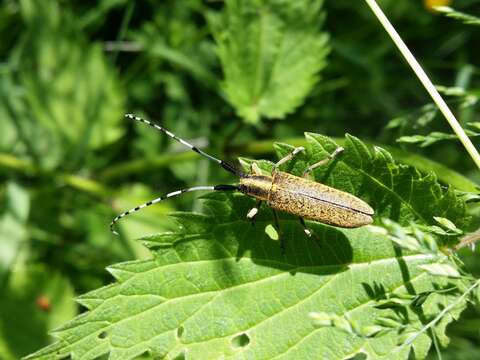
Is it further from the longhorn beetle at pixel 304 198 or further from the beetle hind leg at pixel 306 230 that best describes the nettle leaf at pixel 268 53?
the beetle hind leg at pixel 306 230

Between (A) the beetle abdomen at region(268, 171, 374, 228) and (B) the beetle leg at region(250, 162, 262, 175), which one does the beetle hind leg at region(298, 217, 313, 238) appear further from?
(B) the beetle leg at region(250, 162, 262, 175)

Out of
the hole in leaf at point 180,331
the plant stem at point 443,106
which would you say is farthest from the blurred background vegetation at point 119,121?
the hole in leaf at point 180,331

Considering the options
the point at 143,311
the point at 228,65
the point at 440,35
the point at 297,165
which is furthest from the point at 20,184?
the point at 440,35

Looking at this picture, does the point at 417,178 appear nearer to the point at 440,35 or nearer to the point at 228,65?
the point at 228,65

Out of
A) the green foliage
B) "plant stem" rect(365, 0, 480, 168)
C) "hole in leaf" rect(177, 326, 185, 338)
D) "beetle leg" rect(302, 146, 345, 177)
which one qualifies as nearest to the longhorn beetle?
"beetle leg" rect(302, 146, 345, 177)

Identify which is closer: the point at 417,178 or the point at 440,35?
the point at 417,178

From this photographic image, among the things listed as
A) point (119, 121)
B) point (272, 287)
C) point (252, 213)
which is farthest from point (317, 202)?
point (119, 121)
